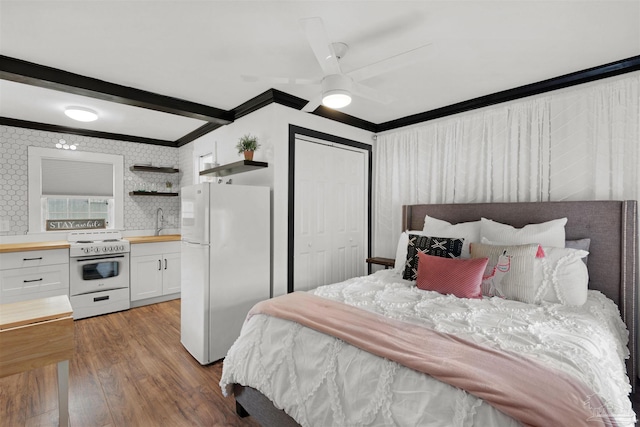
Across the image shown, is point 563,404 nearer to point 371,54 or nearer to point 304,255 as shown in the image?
point 371,54

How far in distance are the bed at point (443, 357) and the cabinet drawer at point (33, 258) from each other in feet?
10.3

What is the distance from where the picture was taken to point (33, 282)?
3561 millimetres

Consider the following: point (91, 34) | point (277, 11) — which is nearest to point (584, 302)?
point (277, 11)

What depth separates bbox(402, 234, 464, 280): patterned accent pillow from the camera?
2.57 meters

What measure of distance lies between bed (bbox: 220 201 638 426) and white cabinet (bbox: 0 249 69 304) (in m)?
3.11

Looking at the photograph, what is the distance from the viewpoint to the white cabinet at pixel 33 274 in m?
3.40

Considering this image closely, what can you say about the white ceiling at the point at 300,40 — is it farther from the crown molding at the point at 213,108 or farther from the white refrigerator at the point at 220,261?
the white refrigerator at the point at 220,261

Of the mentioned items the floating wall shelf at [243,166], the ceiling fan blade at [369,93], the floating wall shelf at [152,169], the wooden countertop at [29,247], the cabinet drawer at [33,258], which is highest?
the ceiling fan blade at [369,93]

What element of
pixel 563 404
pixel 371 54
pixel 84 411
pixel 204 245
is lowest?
pixel 84 411

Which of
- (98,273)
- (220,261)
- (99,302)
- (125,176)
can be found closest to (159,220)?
(125,176)

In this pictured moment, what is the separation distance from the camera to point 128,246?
4.16m

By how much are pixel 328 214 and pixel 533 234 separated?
6.67 feet

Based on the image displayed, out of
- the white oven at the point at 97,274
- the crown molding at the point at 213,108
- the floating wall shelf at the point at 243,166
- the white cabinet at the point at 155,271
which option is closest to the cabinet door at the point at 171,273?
the white cabinet at the point at 155,271

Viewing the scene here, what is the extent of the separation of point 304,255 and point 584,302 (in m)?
2.39
